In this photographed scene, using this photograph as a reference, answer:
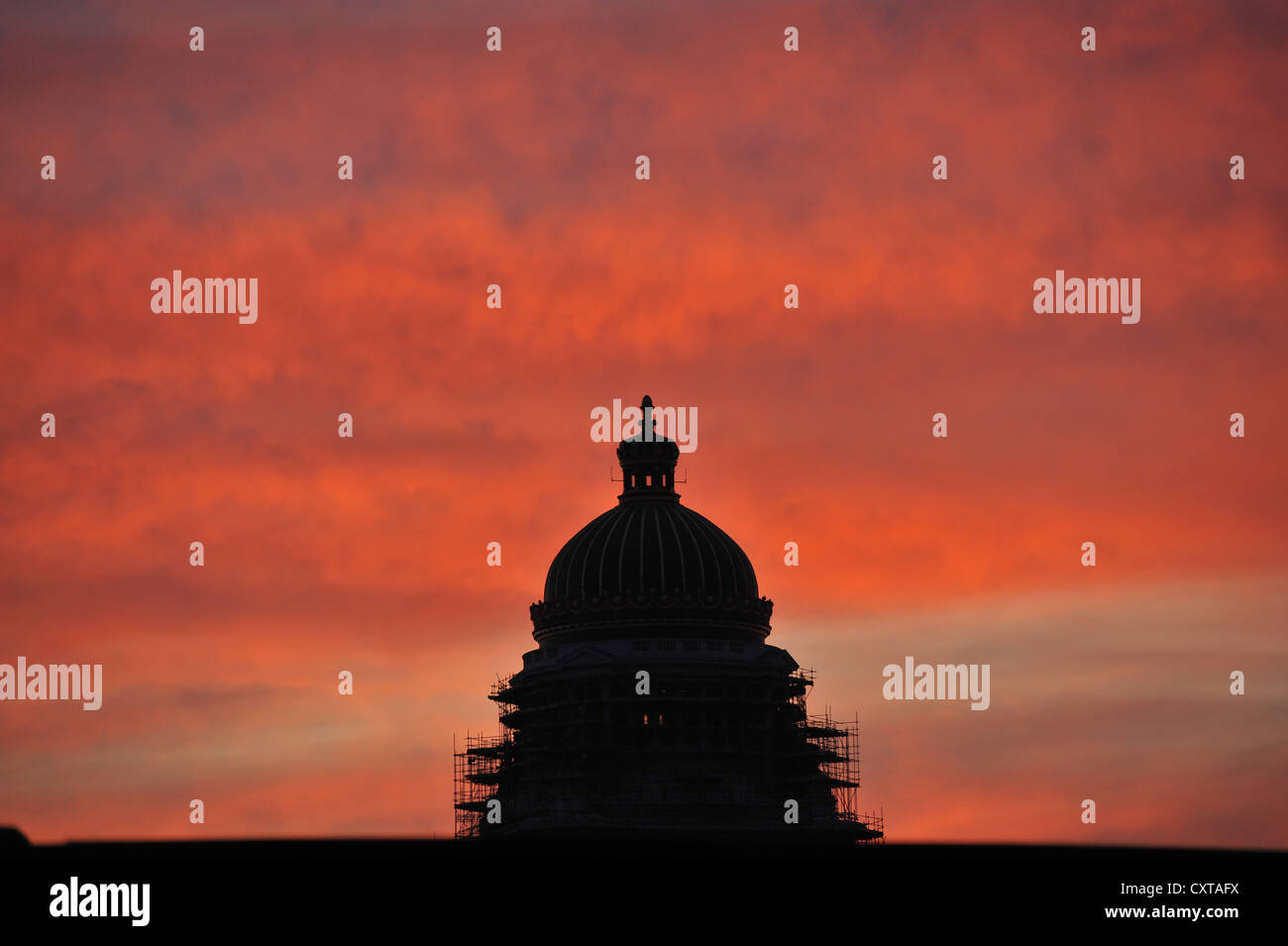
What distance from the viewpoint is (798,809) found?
151125mm

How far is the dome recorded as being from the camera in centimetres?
15688

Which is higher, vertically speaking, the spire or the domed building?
the spire

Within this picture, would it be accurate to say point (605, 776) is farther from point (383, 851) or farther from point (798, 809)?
point (383, 851)

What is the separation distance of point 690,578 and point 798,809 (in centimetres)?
1590

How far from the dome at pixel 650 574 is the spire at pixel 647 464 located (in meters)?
0.06

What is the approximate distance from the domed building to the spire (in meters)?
0.12

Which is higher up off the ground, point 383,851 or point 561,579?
point 561,579

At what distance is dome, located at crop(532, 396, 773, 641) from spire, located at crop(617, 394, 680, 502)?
6 cm

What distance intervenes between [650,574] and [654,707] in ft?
28.9

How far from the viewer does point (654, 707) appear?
15375 centimetres
